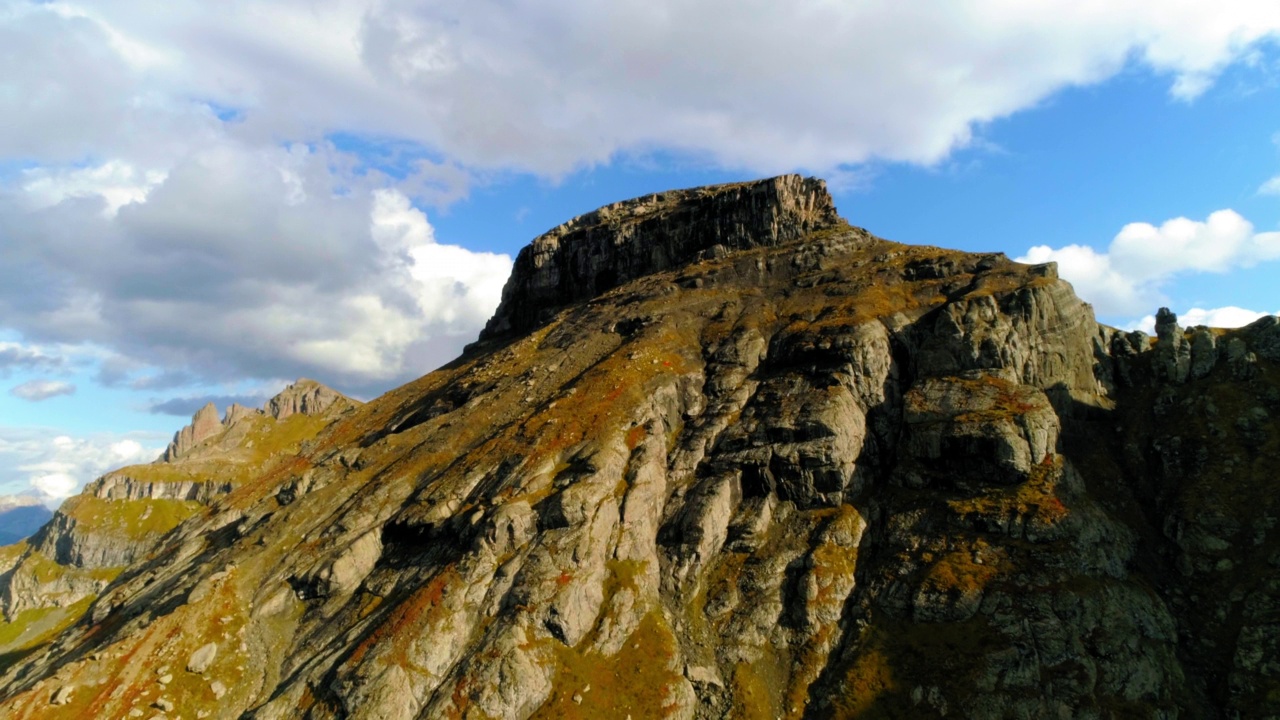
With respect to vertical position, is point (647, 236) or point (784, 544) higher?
point (647, 236)

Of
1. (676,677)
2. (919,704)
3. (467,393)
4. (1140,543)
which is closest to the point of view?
(919,704)

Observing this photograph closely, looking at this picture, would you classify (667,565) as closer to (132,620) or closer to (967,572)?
(967,572)

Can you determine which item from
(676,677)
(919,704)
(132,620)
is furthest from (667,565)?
(132,620)

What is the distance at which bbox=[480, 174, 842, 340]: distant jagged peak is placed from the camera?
362ft

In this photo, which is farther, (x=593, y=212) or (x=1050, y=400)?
(x=593, y=212)

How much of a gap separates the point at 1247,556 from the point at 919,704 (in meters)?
31.8

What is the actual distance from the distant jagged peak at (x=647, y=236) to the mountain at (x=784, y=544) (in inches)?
1088

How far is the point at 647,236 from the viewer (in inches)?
4966

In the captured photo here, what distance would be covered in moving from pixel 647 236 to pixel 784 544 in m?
79.9

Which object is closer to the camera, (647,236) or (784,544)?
(784,544)

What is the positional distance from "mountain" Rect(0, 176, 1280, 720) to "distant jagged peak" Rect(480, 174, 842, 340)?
2763 cm

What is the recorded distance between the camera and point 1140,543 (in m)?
56.2

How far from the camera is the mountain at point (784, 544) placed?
48125mm

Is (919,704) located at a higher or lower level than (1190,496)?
lower
